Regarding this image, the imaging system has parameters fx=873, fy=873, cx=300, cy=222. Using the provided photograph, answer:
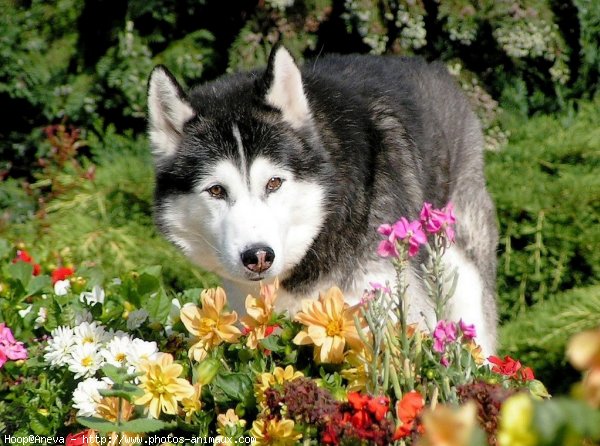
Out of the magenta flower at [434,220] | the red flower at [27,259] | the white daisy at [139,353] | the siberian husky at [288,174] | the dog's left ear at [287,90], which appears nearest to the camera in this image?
the magenta flower at [434,220]

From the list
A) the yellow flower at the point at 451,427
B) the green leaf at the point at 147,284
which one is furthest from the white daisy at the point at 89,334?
the yellow flower at the point at 451,427

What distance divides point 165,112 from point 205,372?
1.40 metres

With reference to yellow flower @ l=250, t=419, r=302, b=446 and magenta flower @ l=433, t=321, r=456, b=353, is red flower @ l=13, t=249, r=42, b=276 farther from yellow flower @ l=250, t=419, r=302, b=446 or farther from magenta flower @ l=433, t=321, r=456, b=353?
magenta flower @ l=433, t=321, r=456, b=353

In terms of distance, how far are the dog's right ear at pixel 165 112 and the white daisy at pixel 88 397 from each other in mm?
1184

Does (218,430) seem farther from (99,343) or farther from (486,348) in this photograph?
(486,348)

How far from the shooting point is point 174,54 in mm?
6102

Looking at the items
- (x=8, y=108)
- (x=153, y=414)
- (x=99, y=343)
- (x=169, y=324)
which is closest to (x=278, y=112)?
(x=169, y=324)

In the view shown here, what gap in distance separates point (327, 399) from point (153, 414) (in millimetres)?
466

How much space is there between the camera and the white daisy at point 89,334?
8.34 feet

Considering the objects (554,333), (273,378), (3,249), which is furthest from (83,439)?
(554,333)

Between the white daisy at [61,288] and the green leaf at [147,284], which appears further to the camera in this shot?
the white daisy at [61,288]

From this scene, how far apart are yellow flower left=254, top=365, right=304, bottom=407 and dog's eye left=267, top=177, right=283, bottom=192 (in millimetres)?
1096

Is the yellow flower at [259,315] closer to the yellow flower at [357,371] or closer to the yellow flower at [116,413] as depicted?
the yellow flower at [357,371]

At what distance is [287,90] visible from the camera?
10.4ft
